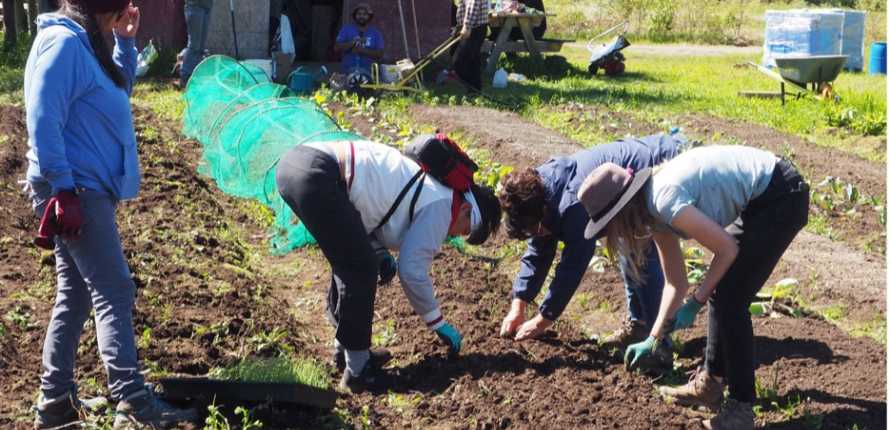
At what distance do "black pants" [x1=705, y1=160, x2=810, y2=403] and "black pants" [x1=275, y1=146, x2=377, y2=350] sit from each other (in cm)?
147

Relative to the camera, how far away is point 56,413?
4.30 metres

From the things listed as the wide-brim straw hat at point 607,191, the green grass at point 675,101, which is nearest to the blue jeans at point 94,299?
the wide-brim straw hat at point 607,191

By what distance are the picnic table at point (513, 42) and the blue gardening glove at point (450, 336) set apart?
1166 cm

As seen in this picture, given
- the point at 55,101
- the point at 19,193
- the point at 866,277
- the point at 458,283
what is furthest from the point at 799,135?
the point at 55,101

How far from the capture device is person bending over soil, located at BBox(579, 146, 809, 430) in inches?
167

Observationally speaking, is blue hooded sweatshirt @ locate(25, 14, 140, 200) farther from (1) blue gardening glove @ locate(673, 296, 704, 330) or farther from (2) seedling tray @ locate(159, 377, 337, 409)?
(1) blue gardening glove @ locate(673, 296, 704, 330)

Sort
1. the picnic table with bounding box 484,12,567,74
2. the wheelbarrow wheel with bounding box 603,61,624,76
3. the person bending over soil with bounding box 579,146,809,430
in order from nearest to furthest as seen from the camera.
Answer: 1. the person bending over soil with bounding box 579,146,809,430
2. the picnic table with bounding box 484,12,567,74
3. the wheelbarrow wheel with bounding box 603,61,624,76

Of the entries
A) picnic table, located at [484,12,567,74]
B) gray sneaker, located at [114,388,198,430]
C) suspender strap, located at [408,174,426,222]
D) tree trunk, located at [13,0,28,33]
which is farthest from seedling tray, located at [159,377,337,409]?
tree trunk, located at [13,0,28,33]

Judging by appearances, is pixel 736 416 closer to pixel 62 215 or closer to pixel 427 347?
pixel 427 347

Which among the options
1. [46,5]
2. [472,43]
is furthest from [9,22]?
[472,43]

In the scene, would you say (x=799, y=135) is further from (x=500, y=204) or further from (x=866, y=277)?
(x=500, y=204)

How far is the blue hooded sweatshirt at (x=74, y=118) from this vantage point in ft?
12.7

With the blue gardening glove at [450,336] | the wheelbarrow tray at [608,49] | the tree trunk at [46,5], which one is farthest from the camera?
the wheelbarrow tray at [608,49]

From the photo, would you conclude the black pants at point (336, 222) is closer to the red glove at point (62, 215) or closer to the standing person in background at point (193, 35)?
the red glove at point (62, 215)
